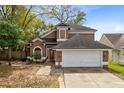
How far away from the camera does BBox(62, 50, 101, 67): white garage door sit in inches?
993

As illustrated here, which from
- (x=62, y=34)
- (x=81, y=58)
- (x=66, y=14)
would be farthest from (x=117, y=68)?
(x=66, y=14)

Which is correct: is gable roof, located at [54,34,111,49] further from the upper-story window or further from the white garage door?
the upper-story window

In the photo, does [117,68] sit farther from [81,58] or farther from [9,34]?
[9,34]

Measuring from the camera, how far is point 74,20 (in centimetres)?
4659

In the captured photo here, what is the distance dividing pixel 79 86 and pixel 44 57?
18741 millimetres

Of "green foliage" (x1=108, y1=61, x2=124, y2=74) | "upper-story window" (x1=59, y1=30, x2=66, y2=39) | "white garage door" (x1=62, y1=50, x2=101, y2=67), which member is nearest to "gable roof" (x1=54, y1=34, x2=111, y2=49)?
"white garage door" (x1=62, y1=50, x2=101, y2=67)

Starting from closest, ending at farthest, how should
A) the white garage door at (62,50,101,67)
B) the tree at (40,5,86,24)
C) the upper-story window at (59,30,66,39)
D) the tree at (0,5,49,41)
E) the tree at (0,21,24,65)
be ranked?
the tree at (0,21,24,65), the white garage door at (62,50,101,67), the upper-story window at (59,30,66,39), the tree at (0,5,49,41), the tree at (40,5,86,24)

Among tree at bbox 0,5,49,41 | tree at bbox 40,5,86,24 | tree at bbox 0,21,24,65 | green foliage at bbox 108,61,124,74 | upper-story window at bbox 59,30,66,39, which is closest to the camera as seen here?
green foliage at bbox 108,61,124,74

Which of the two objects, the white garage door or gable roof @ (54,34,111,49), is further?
the white garage door

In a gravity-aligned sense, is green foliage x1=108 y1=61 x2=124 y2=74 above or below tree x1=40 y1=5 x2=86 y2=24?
below

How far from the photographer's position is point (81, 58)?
2527 cm

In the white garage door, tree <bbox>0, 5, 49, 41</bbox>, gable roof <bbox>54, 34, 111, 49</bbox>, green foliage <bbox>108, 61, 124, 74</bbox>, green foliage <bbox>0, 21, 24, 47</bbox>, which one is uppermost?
tree <bbox>0, 5, 49, 41</bbox>

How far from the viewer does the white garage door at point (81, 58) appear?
25.2m
